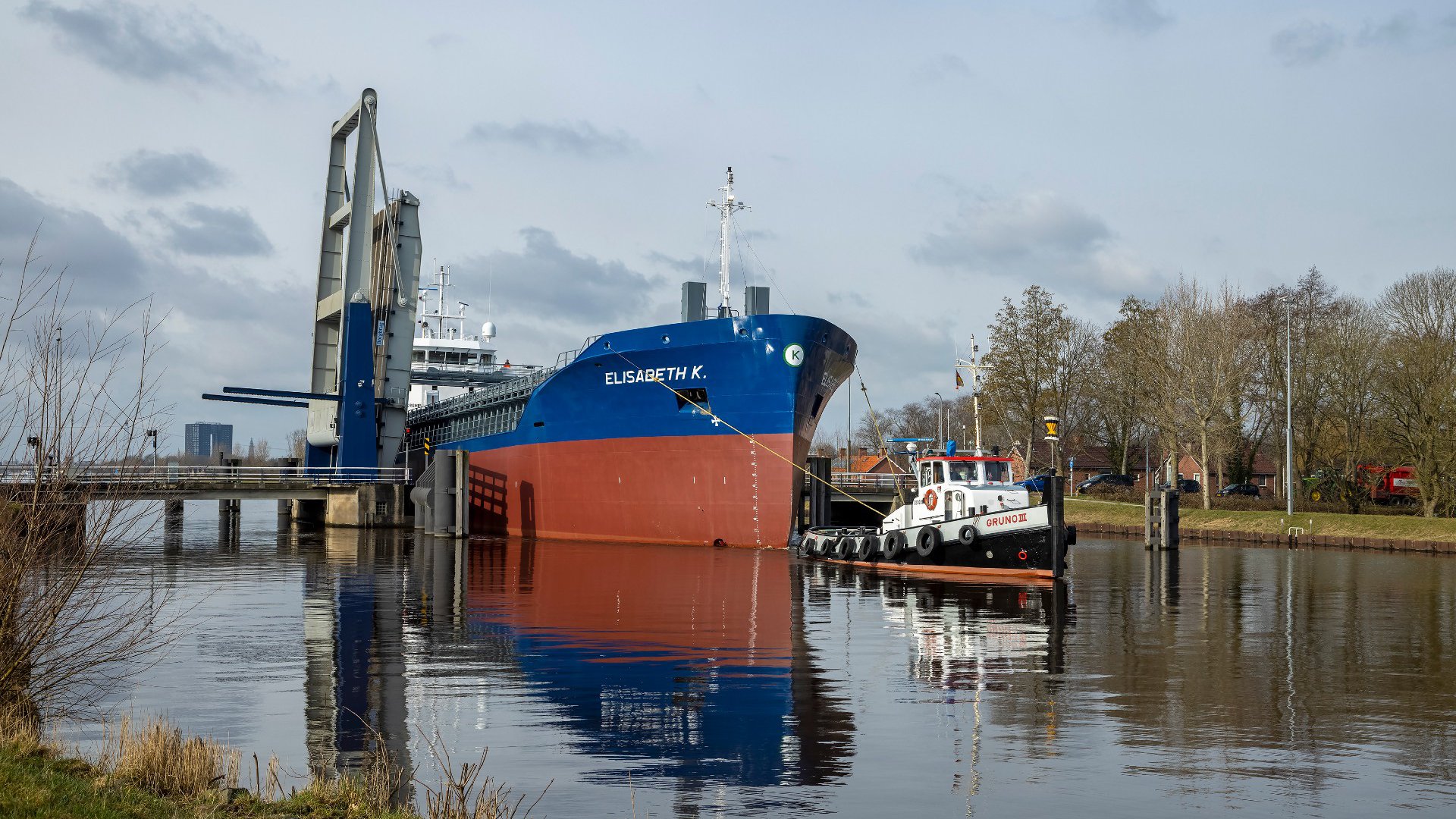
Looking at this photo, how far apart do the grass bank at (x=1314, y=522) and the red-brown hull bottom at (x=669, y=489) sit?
19171 millimetres

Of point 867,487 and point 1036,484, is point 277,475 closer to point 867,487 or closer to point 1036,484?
point 867,487

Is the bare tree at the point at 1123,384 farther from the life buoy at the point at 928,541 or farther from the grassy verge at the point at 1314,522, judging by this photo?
the life buoy at the point at 928,541

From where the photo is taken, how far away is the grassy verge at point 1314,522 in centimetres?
3691

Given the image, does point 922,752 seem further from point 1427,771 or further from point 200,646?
point 200,646

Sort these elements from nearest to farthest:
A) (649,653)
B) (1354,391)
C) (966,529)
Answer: (649,653) < (966,529) < (1354,391)

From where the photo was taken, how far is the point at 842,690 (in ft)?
39.9

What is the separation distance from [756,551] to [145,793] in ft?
79.3

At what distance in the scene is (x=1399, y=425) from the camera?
41.4 metres

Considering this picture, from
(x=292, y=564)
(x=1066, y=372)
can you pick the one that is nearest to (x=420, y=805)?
(x=292, y=564)

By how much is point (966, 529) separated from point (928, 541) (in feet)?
2.99

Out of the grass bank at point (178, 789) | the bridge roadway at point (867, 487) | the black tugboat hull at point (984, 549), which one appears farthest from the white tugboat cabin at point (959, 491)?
the grass bank at point (178, 789)

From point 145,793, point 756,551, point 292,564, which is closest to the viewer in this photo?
point 145,793

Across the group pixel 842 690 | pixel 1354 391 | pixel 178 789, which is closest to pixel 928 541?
pixel 842 690

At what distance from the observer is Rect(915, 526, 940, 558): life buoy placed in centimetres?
2473
